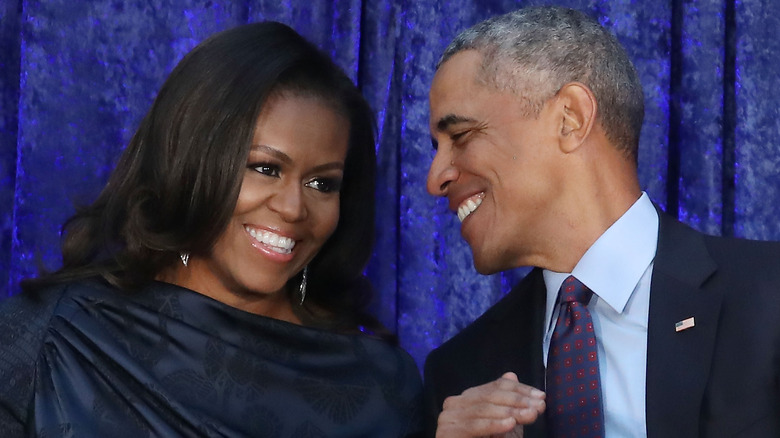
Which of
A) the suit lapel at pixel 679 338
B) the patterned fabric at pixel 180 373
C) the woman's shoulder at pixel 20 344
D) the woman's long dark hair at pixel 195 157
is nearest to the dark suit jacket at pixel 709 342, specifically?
the suit lapel at pixel 679 338

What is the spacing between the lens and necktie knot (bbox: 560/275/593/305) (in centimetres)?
148

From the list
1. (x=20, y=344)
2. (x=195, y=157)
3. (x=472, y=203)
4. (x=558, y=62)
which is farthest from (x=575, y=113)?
(x=20, y=344)

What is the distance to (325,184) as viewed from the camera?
5.74ft

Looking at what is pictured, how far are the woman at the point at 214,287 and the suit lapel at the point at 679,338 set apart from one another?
0.45m

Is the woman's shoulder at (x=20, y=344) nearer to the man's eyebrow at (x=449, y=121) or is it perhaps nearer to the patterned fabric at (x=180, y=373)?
the patterned fabric at (x=180, y=373)

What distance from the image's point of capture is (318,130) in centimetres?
170

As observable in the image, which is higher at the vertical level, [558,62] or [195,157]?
[558,62]

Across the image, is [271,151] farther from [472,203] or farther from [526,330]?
[526,330]

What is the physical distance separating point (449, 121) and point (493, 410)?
515 mm

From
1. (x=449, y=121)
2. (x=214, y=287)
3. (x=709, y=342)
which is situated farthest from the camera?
(x=214, y=287)

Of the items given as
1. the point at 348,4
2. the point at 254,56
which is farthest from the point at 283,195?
the point at 348,4

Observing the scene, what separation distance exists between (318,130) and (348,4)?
52 centimetres

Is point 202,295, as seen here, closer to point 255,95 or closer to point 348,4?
point 255,95

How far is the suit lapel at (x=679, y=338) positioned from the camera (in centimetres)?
136
